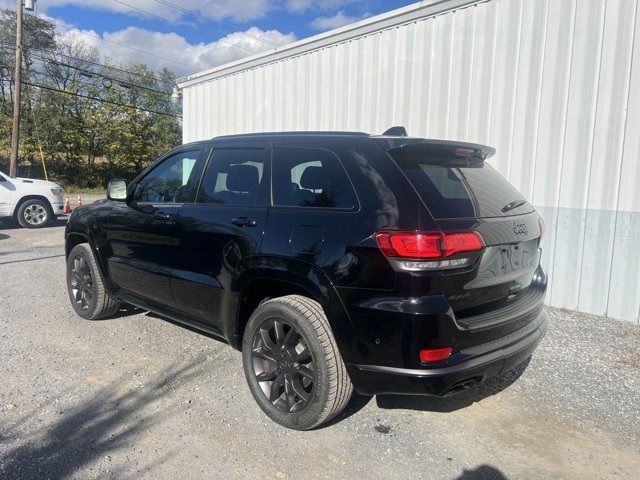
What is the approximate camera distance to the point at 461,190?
2.97m

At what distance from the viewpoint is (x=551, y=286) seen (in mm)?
5941

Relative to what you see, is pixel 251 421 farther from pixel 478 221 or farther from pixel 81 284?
pixel 81 284

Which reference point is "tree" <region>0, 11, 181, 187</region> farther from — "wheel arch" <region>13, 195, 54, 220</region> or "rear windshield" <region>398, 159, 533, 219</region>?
"rear windshield" <region>398, 159, 533, 219</region>

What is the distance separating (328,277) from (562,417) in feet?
6.34

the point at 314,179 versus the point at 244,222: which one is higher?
the point at 314,179

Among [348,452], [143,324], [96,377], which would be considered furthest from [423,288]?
[143,324]

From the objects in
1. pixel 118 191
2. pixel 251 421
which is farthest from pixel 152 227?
pixel 251 421

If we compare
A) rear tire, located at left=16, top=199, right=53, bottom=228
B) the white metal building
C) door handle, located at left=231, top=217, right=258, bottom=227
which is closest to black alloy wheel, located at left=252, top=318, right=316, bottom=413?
door handle, located at left=231, top=217, right=258, bottom=227

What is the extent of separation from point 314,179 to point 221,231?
0.78 meters

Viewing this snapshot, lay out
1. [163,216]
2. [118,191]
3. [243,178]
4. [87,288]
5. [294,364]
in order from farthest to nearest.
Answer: [87,288]
[118,191]
[163,216]
[243,178]
[294,364]

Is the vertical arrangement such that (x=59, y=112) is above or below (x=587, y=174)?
above

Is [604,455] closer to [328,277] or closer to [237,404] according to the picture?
[328,277]

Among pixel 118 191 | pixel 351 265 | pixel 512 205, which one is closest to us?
pixel 351 265

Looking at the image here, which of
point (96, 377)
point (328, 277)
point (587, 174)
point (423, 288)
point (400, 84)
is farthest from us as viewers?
point (400, 84)
